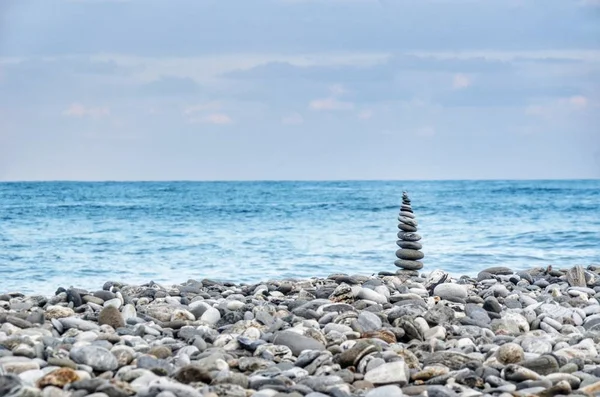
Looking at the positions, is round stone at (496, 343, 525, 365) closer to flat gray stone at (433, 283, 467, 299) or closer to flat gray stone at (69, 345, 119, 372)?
flat gray stone at (433, 283, 467, 299)

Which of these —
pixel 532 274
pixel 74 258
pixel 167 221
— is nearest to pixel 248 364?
pixel 532 274

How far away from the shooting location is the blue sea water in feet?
42.8

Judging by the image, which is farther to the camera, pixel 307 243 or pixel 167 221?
pixel 167 221

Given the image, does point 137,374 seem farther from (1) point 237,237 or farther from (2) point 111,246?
(1) point 237,237

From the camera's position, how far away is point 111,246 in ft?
→ 53.8

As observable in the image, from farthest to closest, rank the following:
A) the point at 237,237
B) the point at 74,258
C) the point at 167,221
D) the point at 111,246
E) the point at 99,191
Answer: the point at 99,191 < the point at 167,221 < the point at 237,237 < the point at 111,246 < the point at 74,258

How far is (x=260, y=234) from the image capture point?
18.7m

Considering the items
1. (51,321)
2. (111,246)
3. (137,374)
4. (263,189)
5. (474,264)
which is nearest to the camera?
(137,374)

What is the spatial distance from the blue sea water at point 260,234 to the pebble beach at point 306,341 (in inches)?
201

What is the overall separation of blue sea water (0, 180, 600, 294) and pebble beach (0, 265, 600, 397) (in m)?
5.11

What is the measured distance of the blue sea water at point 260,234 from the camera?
1304cm

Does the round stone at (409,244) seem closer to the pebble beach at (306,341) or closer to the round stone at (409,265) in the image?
the round stone at (409,265)

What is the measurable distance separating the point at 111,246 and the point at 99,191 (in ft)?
54.9

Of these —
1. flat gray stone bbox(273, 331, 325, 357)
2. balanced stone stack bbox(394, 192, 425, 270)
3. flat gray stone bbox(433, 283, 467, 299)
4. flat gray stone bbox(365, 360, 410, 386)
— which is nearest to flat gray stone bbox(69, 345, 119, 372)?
flat gray stone bbox(273, 331, 325, 357)
